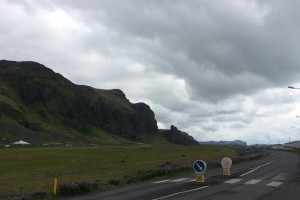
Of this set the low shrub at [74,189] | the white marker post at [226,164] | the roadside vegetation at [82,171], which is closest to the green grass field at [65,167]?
the roadside vegetation at [82,171]

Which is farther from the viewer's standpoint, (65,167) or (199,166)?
(65,167)

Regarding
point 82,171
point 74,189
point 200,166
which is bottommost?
point 74,189

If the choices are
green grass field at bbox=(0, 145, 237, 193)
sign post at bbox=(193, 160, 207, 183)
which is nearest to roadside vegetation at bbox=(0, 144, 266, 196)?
green grass field at bbox=(0, 145, 237, 193)

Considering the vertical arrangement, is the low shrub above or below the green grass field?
below

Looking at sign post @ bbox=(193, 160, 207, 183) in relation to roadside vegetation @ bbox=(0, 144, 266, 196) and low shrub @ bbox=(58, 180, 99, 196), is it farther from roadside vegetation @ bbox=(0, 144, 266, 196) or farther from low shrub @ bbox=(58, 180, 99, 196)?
low shrub @ bbox=(58, 180, 99, 196)

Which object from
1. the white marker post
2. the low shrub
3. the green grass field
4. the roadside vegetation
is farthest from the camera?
the green grass field

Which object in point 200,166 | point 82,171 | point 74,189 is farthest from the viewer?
point 82,171

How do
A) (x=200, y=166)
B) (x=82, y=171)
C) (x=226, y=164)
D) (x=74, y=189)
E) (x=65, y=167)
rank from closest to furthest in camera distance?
(x=74, y=189)
(x=200, y=166)
(x=226, y=164)
(x=82, y=171)
(x=65, y=167)

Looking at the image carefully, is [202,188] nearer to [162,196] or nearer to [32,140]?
[162,196]

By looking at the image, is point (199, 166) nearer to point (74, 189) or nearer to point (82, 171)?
point (74, 189)

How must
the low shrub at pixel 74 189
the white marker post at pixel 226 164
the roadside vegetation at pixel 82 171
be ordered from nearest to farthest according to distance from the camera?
1. the low shrub at pixel 74 189
2. the roadside vegetation at pixel 82 171
3. the white marker post at pixel 226 164

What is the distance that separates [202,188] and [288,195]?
16.5 feet

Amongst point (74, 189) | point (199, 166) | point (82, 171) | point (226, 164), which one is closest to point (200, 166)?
point (199, 166)

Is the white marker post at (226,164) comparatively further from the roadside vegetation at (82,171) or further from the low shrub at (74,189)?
the low shrub at (74,189)
